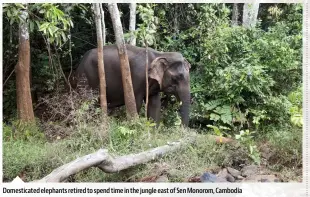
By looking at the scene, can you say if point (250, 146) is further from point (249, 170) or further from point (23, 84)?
point (23, 84)

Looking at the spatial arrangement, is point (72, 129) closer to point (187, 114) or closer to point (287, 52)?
point (187, 114)

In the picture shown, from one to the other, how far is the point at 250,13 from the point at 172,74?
2.61 metres

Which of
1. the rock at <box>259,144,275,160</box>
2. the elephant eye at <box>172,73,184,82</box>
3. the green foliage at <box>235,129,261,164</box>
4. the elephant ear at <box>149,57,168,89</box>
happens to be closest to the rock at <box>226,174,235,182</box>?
the green foliage at <box>235,129,261,164</box>

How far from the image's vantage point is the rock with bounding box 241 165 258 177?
5.71m

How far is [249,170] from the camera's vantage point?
577 centimetres

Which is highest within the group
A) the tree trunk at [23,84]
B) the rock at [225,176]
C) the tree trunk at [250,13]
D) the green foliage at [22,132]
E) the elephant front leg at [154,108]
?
the tree trunk at [250,13]

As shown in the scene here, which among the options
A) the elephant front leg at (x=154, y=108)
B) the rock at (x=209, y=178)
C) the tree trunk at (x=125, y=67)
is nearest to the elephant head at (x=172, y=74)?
the elephant front leg at (x=154, y=108)

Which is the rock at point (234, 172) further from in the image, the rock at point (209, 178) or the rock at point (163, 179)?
the rock at point (163, 179)

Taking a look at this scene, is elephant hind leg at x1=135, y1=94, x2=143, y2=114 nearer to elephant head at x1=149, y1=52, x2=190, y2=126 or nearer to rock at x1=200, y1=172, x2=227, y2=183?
elephant head at x1=149, y1=52, x2=190, y2=126

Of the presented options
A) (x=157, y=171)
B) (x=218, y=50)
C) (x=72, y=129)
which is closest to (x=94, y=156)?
(x=157, y=171)

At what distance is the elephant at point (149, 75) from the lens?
308 inches

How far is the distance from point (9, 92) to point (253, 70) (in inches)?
169

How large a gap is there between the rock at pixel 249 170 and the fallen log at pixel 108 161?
31.6 inches

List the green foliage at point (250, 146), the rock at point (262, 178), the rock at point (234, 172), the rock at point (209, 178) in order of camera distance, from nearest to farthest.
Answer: the rock at point (209, 178)
the rock at point (262, 178)
the rock at point (234, 172)
the green foliage at point (250, 146)
